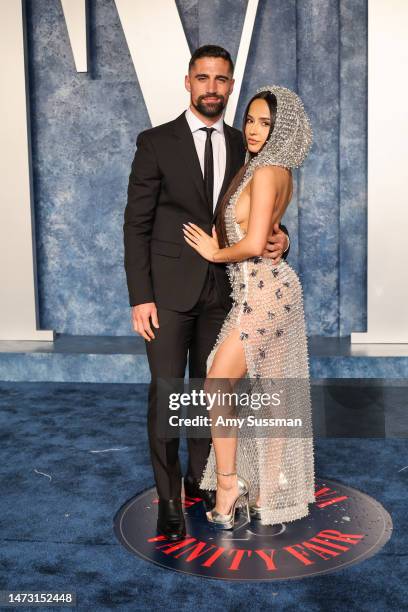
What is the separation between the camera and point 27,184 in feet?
18.2

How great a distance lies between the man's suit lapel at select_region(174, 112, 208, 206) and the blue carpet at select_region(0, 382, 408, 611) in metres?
1.34

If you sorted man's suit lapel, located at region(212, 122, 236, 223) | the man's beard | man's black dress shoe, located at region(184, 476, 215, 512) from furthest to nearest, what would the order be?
man's black dress shoe, located at region(184, 476, 215, 512), man's suit lapel, located at region(212, 122, 236, 223), the man's beard

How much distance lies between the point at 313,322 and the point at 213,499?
258cm

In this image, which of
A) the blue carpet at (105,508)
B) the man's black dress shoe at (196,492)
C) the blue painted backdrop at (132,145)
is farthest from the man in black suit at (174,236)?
the blue painted backdrop at (132,145)

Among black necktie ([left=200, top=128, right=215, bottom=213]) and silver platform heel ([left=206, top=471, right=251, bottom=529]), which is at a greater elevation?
black necktie ([left=200, top=128, right=215, bottom=213])

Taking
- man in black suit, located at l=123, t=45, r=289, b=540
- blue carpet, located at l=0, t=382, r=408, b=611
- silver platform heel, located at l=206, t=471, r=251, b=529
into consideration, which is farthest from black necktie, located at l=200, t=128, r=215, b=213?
blue carpet, located at l=0, t=382, r=408, b=611

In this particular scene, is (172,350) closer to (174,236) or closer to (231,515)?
(174,236)

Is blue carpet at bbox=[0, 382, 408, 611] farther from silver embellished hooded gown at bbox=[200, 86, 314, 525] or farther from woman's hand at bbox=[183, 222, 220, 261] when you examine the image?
woman's hand at bbox=[183, 222, 220, 261]

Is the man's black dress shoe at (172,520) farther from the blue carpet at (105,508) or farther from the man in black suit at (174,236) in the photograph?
the blue carpet at (105,508)

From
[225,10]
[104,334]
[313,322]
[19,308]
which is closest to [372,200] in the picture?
[313,322]

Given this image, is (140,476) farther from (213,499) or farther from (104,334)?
(104,334)

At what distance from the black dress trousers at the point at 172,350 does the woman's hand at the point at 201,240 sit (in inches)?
3.4

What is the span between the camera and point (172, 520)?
305 cm

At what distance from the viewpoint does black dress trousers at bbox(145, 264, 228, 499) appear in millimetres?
3072
